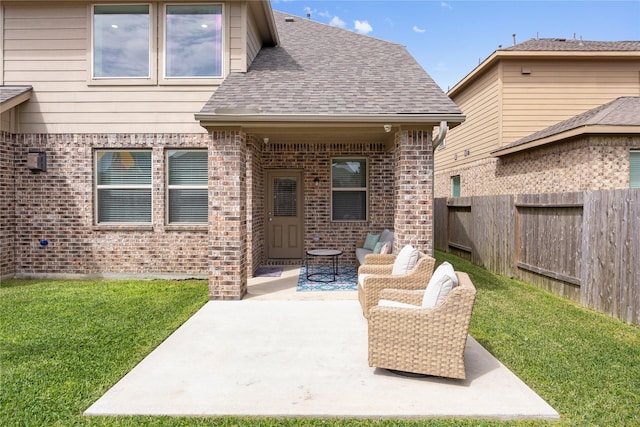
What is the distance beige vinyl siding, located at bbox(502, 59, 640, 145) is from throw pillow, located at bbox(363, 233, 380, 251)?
231 inches

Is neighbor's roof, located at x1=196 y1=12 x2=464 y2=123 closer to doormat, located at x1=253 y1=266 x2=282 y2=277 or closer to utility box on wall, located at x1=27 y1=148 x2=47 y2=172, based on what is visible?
doormat, located at x1=253 y1=266 x2=282 y2=277

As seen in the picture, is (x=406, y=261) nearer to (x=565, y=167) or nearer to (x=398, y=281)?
(x=398, y=281)

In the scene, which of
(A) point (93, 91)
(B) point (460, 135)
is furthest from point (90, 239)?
(B) point (460, 135)

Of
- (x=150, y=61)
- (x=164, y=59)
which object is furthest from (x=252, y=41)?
(x=150, y=61)

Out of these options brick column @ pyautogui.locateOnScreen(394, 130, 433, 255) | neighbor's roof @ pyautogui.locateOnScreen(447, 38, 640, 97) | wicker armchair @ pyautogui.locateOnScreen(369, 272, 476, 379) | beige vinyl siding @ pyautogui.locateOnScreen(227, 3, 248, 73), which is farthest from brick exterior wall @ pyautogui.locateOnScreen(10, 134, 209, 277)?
neighbor's roof @ pyautogui.locateOnScreen(447, 38, 640, 97)

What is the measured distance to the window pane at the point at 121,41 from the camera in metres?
7.93

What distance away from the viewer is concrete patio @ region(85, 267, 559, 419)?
303 cm

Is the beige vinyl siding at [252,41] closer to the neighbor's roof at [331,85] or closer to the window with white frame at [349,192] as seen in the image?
the neighbor's roof at [331,85]

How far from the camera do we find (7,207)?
788 cm

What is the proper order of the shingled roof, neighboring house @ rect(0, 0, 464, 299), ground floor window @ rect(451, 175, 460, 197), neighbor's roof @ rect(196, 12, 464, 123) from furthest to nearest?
ground floor window @ rect(451, 175, 460, 197)
the shingled roof
neighboring house @ rect(0, 0, 464, 299)
neighbor's roof @ rect(196, 12, 464, 123)

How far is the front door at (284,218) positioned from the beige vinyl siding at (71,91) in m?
2.58

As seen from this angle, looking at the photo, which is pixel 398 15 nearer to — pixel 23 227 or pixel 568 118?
pixel 568 118

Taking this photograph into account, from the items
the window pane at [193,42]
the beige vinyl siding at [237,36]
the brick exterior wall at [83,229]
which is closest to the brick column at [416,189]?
the beige vinyl siding at [237,36]

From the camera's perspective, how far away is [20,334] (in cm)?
469
